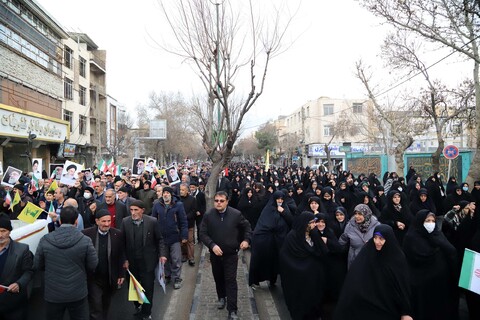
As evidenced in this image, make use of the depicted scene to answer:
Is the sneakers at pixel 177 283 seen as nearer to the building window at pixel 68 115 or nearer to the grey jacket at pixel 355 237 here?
the grey jacket at pixel 355 237

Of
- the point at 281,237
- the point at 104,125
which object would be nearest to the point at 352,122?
the point at 104,125

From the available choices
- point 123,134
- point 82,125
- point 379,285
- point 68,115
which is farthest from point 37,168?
point 123,134

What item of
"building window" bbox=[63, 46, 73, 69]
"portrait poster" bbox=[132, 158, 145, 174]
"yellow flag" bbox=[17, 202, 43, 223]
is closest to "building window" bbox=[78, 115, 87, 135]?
"building window" bbox=[63, 46, 73, 69]

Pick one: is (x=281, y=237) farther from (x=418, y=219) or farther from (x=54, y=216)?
(x=54, y=216)

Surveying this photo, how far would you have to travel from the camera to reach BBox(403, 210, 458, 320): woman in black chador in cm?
465

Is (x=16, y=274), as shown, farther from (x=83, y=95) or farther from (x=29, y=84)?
(x=83, y=95)

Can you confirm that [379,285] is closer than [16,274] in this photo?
No

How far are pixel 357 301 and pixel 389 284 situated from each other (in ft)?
1.26

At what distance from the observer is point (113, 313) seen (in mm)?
5262

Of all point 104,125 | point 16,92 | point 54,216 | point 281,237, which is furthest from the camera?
point 104,125

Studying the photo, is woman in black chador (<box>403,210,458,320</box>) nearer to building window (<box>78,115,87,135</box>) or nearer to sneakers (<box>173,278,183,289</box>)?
sneakers (<box>173,278,183,289</box>)

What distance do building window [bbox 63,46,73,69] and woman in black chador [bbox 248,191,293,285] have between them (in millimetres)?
29304

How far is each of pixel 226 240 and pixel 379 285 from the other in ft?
6.77

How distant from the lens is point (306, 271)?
16.3 feet
